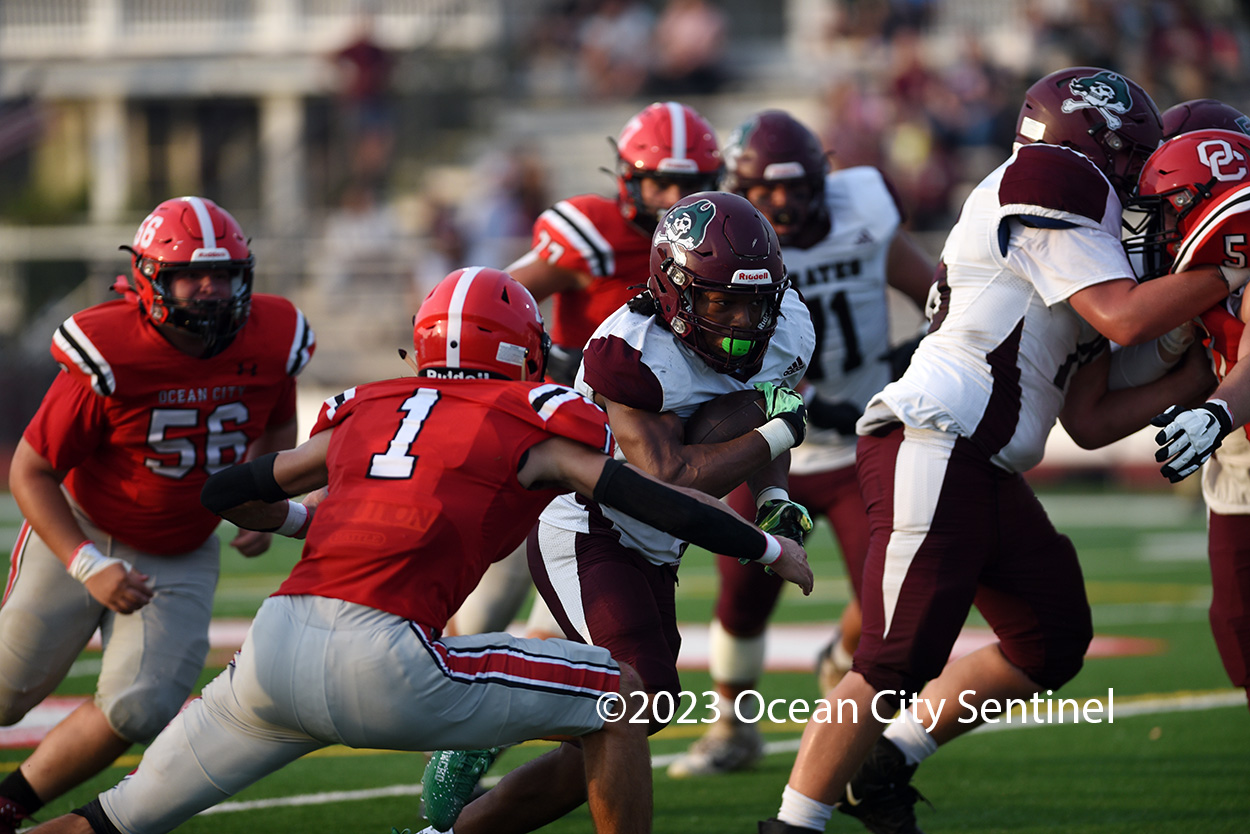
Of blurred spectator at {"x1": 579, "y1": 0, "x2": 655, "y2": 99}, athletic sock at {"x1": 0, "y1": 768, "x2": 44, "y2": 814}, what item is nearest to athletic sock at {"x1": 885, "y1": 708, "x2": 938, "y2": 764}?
athletic sock at {"x1": 0, "y1": 768, "x2": 44, "y2": 814}

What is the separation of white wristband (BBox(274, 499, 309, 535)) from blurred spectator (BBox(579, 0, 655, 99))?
1500 centimetres

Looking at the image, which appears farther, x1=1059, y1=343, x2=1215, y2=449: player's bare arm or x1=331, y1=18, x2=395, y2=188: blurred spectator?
x1=331, y1=18, x2=395, y2=188: blurred spectator

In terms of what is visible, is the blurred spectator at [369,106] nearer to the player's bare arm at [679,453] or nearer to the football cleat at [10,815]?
the football cleat at [10,815]

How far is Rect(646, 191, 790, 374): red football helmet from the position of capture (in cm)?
391

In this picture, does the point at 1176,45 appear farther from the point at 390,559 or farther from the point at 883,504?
the point at 390,559

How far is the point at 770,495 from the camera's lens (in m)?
4.05

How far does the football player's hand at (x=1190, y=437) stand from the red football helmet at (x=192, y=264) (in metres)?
2.65

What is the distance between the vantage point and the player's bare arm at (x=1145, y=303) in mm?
3842

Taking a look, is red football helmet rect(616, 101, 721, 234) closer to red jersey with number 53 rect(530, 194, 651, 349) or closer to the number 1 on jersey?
red jersey with number 53 rect(530, 194, 651, 349)

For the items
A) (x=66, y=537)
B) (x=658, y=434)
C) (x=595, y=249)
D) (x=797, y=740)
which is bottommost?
(x=797, y=740)

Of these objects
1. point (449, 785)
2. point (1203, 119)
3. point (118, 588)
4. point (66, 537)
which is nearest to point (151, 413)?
point (66, 537)

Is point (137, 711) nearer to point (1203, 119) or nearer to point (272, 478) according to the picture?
point (272, 478)

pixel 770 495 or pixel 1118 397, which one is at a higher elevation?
pixel 1118 397

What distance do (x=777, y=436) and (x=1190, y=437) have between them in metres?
0.99
